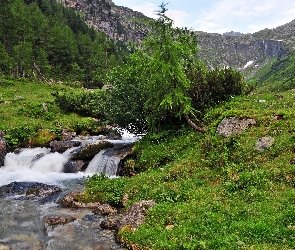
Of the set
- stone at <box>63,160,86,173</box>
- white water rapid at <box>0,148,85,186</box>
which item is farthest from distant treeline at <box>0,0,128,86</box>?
stone at <box>63,160,86,173</box>

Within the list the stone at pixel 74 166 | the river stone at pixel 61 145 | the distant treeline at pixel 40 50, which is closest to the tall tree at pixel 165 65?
the stone at pixel 74 166

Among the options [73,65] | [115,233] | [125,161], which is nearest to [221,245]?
[115,233]

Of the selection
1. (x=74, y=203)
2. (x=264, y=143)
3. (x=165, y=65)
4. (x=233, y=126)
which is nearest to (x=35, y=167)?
(x=74, y=203)

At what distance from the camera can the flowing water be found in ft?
48.3

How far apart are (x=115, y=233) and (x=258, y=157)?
9202 millimetres

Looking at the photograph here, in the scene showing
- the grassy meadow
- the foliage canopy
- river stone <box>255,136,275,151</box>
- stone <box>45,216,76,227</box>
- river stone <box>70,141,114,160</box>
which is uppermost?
the foliage canopy

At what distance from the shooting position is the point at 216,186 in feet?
55.7

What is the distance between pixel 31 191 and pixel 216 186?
526 inches

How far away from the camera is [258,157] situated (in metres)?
17.9

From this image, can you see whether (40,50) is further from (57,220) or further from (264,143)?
(264,143)

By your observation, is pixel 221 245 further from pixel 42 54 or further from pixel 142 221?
pixel 42 54

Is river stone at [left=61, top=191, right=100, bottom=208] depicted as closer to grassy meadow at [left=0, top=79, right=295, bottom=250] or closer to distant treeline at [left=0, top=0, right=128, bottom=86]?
grassy meadow at [left=0, top=79, right=295, bottom=250]

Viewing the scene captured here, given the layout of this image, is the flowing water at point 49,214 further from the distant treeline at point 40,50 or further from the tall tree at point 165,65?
the distant treeline at point 40,50

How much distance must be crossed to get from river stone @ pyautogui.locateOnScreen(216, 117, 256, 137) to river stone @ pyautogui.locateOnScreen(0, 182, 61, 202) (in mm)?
12646
